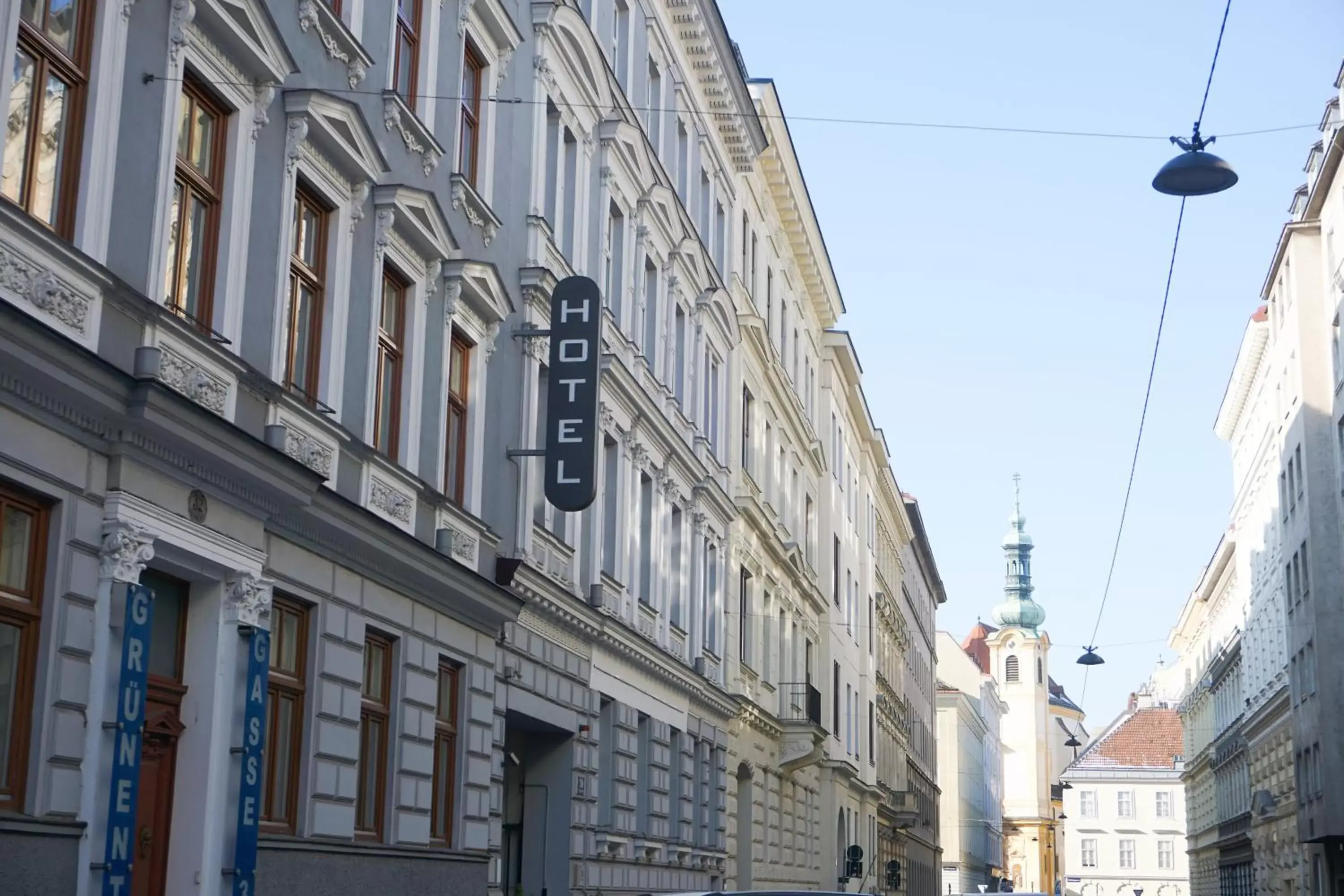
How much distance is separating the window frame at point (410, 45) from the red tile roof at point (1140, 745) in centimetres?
11247

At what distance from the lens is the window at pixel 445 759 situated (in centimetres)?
1831

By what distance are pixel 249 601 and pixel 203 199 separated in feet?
9.87

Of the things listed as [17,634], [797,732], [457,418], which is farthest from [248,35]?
[797,732]

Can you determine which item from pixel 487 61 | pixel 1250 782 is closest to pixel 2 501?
pixel 487 61

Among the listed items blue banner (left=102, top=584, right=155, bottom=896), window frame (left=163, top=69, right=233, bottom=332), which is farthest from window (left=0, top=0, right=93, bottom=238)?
blue banner (left=102, top=584, right=155, bottom=896)

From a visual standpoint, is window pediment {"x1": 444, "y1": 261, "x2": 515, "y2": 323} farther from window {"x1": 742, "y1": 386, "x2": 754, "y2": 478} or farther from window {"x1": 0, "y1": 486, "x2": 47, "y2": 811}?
window {"x1": 742, "y1": 386, "x2": 754, "y2": 478}

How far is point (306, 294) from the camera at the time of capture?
15.5 meters

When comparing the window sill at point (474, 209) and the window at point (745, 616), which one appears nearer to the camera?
the window sill at point (474, 209)

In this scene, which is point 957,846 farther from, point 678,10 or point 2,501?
point 2,501

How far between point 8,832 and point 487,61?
39.1 feet

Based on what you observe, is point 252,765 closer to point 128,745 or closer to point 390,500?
point 128,745

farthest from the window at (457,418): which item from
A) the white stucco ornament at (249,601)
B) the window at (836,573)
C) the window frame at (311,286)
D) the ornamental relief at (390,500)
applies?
the window at (836,573)

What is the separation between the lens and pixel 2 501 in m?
10.7

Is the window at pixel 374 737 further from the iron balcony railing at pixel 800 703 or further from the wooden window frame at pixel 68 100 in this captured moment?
the iron balcony railing at pixel 800 703
